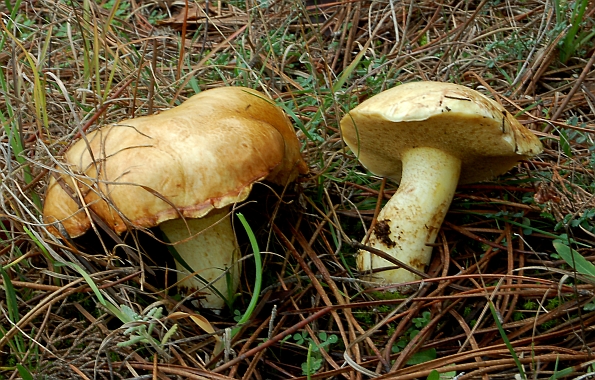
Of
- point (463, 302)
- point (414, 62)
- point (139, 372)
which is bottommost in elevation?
point (139, 372)

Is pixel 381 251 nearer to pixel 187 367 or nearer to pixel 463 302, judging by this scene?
pixel 463 302

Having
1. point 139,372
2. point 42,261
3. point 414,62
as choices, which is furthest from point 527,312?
point 42,261

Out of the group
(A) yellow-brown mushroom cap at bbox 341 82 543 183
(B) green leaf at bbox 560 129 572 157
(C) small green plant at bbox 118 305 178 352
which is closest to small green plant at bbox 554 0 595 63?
(B) green leaf at bbox 560 129 572 157

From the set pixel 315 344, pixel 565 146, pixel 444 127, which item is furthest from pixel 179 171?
pixel 565 146

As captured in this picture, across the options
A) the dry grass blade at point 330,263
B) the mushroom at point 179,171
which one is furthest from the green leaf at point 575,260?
the mushroom at point 179,171

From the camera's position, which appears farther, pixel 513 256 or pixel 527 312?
pixel 513 256

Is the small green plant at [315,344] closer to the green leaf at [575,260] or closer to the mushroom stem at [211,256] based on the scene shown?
the mushroom stem at [211,256]

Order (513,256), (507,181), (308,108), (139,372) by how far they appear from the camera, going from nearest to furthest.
Answer: (139,372), (513,256), (507,181), (308,108)
